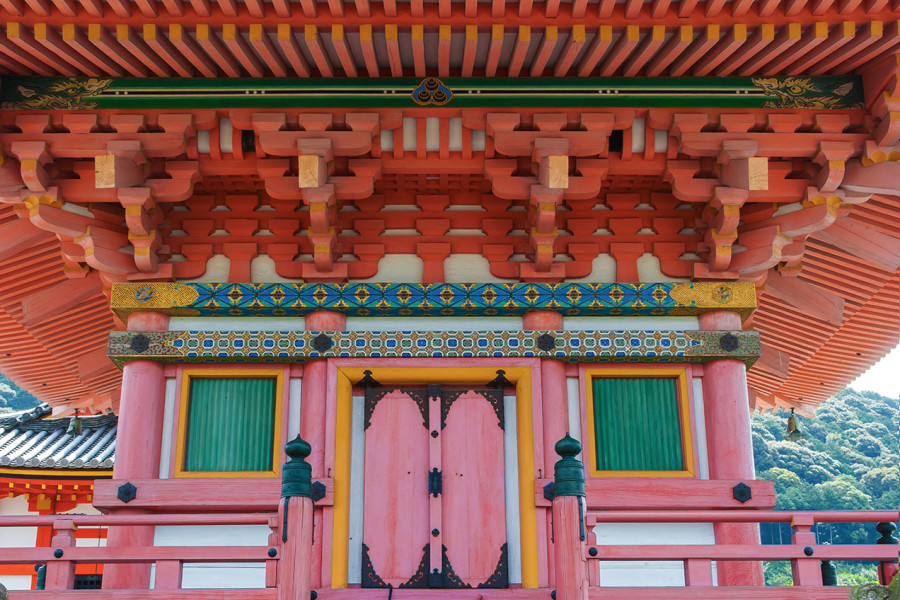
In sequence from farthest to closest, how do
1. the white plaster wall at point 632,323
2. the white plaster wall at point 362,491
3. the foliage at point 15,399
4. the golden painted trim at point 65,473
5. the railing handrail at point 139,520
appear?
the foliage at point 15,399 < the golden painted trim at point 65,473 < the white plaster wall at point 632,323 < the white plaster wall at point 362,491 < the railing handrail at point 139,520

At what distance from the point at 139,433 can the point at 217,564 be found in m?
1.21

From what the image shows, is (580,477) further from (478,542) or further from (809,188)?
(809,188)

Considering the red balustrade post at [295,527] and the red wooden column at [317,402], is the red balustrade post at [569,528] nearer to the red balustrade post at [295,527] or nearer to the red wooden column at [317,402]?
the red balustrade post at [295,527]

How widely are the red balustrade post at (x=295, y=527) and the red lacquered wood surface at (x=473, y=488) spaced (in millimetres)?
1791

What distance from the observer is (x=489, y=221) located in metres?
7.99

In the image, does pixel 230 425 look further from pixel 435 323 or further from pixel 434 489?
pixel 435 323

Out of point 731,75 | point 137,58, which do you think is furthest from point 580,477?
point 137,58

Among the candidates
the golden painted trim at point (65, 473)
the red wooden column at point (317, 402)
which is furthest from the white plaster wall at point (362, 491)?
the golden painted trim at point (65, 473)

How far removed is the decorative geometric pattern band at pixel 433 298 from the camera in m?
7.68

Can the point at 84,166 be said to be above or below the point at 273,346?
above

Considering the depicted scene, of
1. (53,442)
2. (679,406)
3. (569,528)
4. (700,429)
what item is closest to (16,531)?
(53,442)

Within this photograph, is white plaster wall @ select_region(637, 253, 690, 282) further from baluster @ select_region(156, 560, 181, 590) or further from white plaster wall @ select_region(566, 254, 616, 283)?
baluster @ select_region(156, 560, 181, 590)

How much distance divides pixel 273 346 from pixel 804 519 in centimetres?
421

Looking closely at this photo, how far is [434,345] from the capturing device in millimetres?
7598
